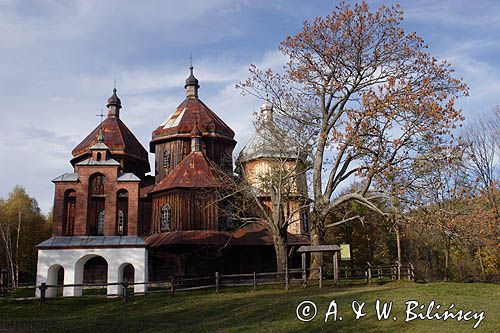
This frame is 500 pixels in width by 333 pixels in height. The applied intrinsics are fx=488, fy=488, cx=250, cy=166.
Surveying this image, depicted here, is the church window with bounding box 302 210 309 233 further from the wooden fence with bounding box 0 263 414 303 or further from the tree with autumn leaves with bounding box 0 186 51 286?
the tree with autumn leaves with bounding box 0 186 51 286

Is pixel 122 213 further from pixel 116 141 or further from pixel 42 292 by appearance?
pixel 42 292

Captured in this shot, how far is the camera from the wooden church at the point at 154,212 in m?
21.8

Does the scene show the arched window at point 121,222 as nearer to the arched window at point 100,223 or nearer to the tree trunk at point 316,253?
the arched window at point 100,223

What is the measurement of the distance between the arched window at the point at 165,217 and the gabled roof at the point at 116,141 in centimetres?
653

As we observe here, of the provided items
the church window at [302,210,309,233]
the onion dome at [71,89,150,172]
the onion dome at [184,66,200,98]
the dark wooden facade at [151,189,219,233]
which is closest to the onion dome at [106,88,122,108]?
the onion dome at [71,89,150,172]

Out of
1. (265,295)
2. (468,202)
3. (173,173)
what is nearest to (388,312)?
(265,295)

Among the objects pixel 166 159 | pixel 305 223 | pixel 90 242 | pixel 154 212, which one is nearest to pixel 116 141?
pixel 166 159

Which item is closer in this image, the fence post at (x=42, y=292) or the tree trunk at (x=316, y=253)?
the fence post at (x=42, y=292)

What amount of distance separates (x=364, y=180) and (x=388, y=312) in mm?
10178

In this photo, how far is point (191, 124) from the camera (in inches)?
1329

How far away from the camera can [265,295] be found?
725 inches

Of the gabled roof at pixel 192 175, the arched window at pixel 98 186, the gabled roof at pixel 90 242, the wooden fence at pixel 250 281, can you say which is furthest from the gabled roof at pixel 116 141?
the gabled roof at pixel 90 242

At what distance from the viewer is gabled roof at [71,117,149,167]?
33500mm

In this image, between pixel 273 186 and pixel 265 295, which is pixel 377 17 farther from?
pixel 265 295
